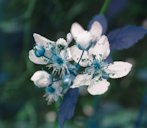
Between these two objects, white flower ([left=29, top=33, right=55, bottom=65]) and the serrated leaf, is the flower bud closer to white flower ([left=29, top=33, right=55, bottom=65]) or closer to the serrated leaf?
white flower ([left=29, top=33, right=55, bottom=65])

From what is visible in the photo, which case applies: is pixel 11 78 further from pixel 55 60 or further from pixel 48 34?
pixel 55 60

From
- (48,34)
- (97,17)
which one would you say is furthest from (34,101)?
(97,17)

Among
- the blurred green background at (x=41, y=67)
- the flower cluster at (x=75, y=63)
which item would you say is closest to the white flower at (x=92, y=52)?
the flower cluster at (x=75, y=63)

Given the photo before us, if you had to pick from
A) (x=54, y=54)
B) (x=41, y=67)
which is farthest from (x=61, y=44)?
(x=41, y=67)

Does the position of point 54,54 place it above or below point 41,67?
below

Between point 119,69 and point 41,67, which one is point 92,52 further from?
point 41,67

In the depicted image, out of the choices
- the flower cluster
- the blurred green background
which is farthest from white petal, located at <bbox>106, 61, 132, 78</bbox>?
the blurred green background

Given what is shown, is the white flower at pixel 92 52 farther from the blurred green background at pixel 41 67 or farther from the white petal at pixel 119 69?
the blurred green background at pixel 41 67
